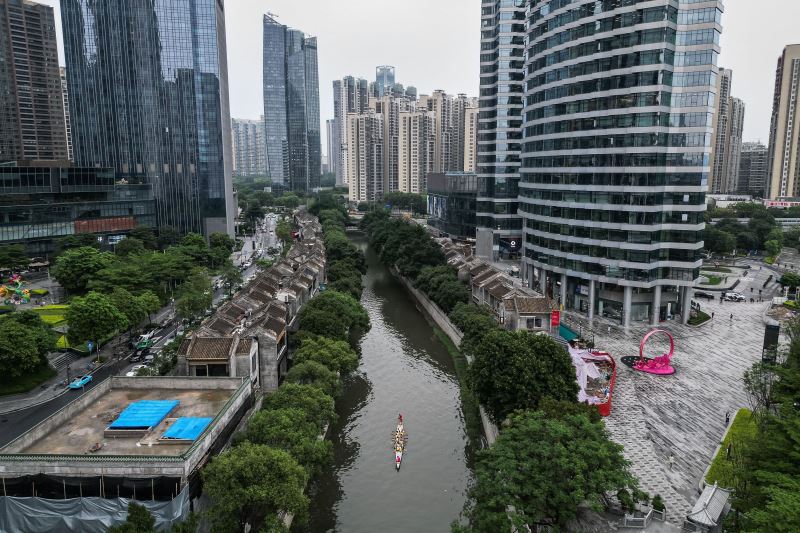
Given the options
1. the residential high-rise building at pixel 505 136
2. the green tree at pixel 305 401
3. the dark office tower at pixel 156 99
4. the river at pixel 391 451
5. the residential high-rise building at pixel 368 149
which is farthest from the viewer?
the residential high-rise building at pixel 368 149

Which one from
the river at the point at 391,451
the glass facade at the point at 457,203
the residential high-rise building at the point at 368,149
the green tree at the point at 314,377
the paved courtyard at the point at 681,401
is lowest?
the river at the point at 391,451

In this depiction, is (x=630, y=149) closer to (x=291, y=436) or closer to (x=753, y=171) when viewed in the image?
(x=291, y=436)

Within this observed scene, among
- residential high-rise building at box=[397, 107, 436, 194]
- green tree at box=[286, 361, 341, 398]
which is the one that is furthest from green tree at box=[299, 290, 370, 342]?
residential high-rise building at box=[397, 107, 436, 194]

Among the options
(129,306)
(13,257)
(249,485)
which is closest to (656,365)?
(249,485)

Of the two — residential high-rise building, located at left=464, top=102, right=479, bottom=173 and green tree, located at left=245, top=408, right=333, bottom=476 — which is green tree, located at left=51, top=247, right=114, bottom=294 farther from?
residential high-rise building, located at left=464, top=102, right=479, bottom=173

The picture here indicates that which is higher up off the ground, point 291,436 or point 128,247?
point 128,247

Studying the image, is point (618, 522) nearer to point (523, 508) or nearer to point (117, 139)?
point (523, 508)

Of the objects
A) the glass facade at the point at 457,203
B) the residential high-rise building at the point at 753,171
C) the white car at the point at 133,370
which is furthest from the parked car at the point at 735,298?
the residential high-rise building at the point at 753,171

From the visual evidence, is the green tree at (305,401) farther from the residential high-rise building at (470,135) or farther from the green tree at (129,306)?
the residential high-rise building at (470,135)
